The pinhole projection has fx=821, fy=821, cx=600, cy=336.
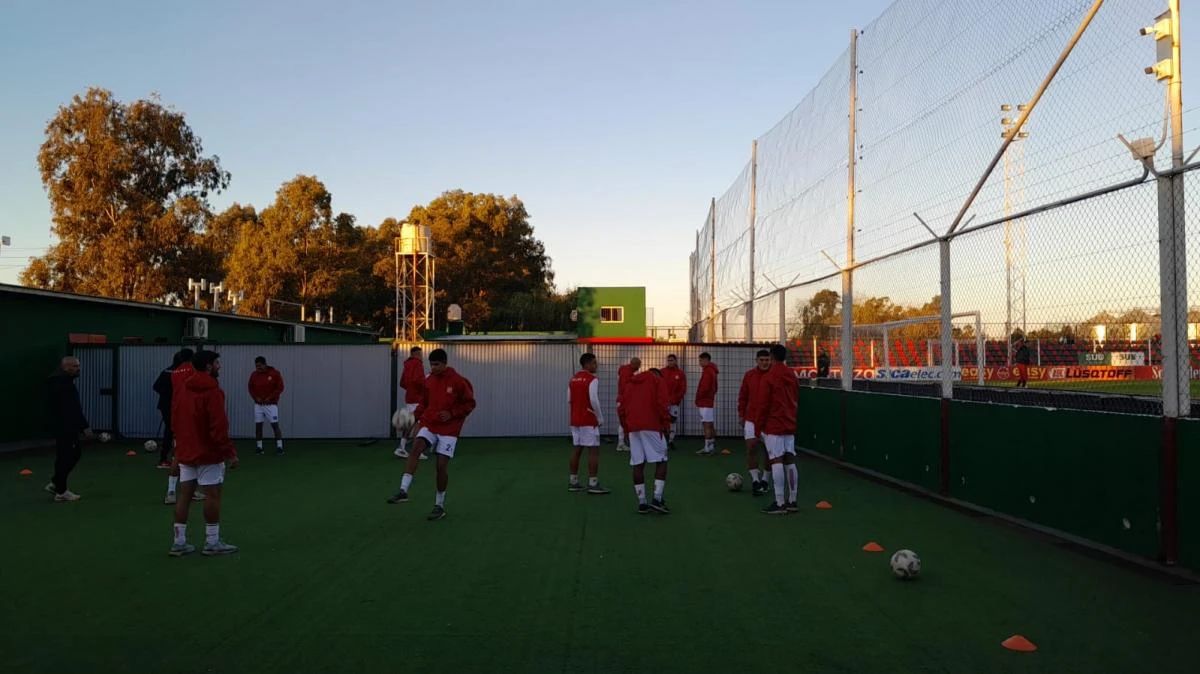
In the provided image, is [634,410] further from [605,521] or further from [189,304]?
[189,304]

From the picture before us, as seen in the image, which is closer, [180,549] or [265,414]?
[180,549]

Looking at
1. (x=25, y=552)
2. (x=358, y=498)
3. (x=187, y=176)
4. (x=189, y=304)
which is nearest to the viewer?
(x=25, y=552)

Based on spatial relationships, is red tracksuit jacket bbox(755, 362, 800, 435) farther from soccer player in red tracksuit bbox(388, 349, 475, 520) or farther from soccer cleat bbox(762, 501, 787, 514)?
soccer player in red tracksuit bbox(388, 349, 475, 520)

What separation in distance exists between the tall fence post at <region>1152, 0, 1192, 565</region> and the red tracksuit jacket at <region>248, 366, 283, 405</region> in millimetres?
13769

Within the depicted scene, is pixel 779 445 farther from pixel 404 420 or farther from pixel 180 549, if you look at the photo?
pixel 404 420

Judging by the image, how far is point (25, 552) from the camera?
7.10 metres

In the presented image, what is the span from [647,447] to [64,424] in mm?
6988

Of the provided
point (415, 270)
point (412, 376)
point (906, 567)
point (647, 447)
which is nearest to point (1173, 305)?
point (906, 567)

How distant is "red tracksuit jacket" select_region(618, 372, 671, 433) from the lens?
9.05 m

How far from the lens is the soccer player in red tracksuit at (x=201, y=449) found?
7.00m

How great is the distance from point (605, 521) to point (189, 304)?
43.1 metres

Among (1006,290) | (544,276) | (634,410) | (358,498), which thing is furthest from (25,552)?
(544,276)

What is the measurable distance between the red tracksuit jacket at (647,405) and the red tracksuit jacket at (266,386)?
8832 mm

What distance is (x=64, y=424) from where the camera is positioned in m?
9.84
